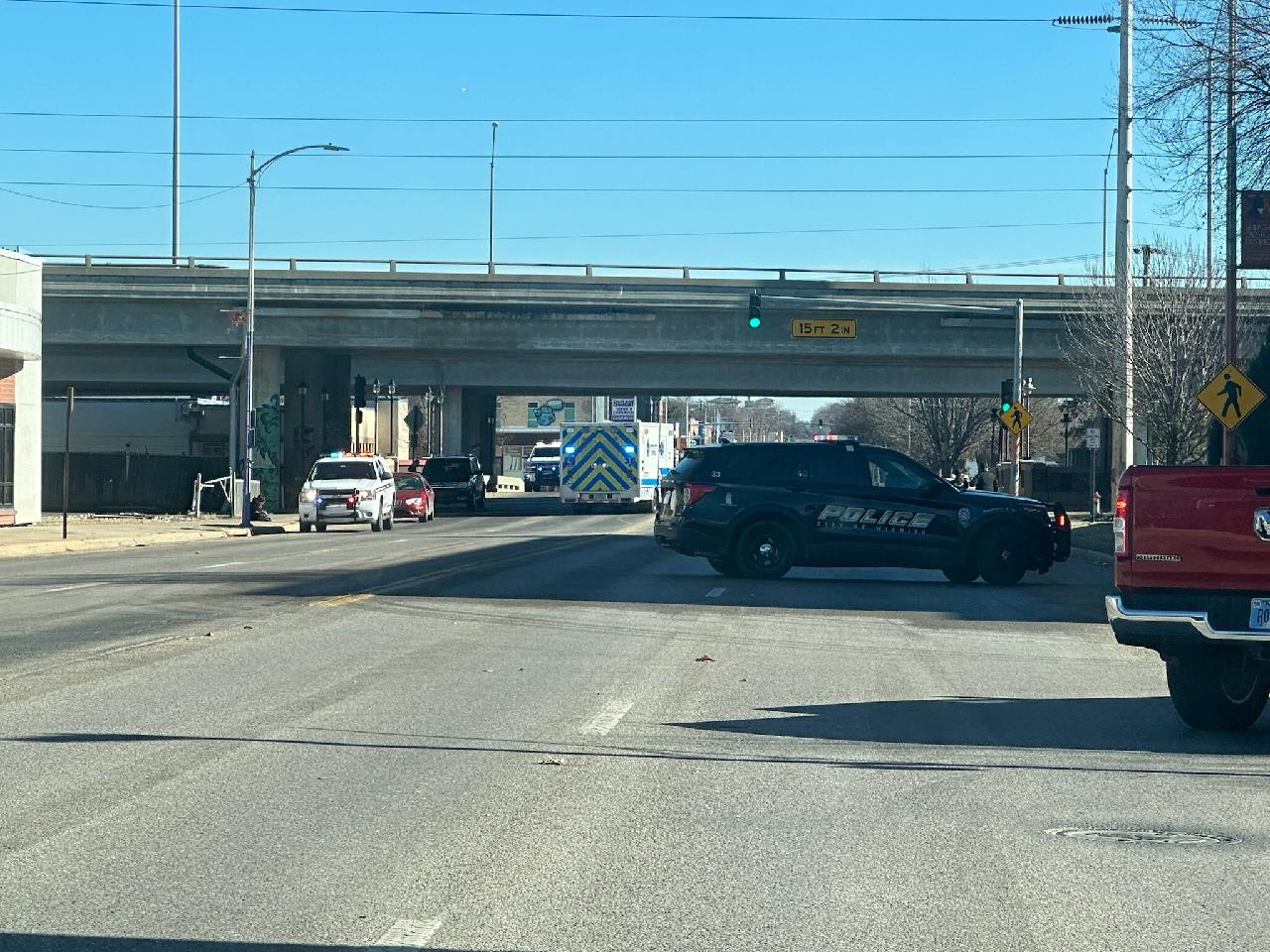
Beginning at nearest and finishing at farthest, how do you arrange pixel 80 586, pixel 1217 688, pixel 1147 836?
pixel 1147 836 < pixel 1217 688 < pixel 80 586

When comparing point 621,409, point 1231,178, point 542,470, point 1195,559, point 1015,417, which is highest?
point 621,409

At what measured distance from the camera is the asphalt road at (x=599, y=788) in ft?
19.7

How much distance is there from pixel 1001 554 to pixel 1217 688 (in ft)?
45.2

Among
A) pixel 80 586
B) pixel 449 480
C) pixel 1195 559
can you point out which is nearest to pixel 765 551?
pixel 80 586

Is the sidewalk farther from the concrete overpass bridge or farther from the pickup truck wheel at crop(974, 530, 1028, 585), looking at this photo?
Answer: the pickup truck wheel at crop(974, 530, 1028, 585)

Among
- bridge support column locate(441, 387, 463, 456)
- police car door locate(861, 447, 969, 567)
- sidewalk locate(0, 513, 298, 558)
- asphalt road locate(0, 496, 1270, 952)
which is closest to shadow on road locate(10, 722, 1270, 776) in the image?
asphalt road locate(0, 496, 1270, 952)

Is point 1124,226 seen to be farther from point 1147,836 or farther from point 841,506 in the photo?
point 1147,836

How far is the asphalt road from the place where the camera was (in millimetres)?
A: 6016

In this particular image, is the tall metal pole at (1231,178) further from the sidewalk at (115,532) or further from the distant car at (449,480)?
the distant car at (449,480)

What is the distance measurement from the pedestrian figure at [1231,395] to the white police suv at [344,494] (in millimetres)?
23496

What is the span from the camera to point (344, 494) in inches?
1743

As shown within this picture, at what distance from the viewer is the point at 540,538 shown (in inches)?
1515

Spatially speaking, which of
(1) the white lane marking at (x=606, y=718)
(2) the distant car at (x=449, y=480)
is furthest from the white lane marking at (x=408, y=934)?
(2) the distant car at (x=449, y=480)

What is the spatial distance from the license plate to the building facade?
35.9 m
